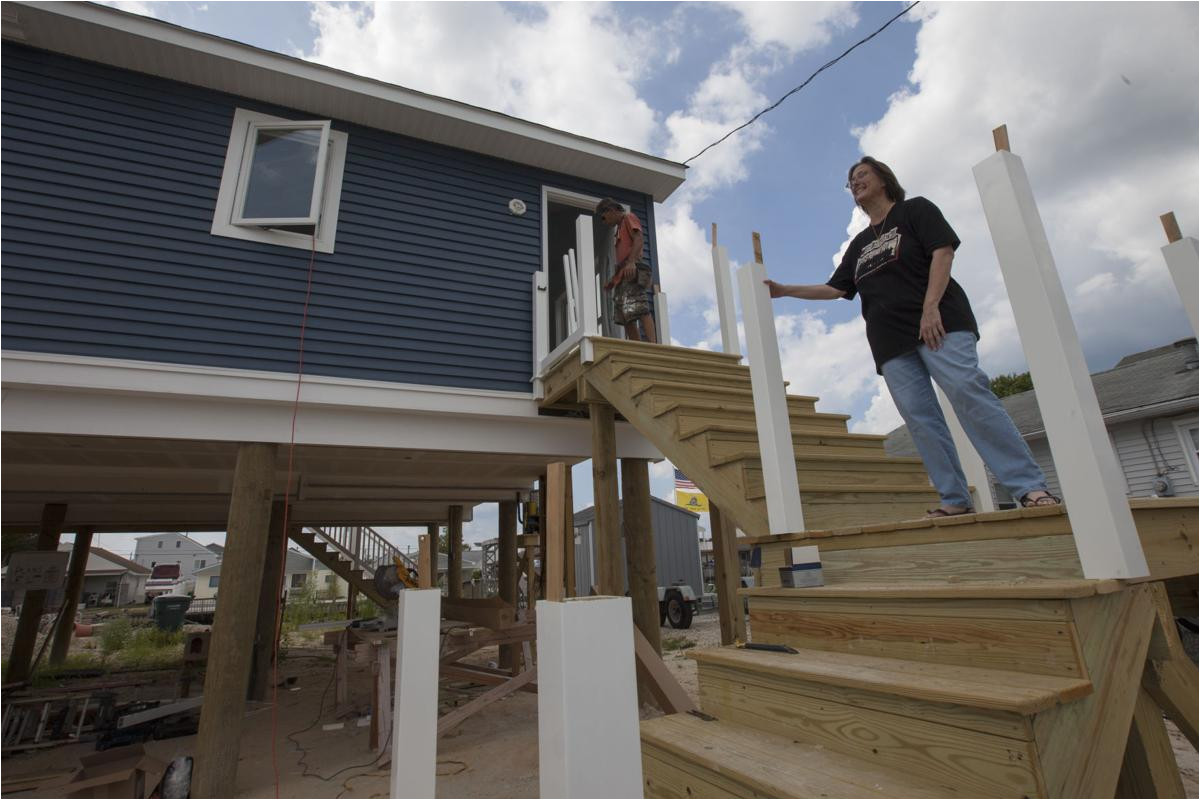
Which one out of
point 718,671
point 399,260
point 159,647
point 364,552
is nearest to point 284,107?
point 399,260

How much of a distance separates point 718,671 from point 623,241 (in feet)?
12.7

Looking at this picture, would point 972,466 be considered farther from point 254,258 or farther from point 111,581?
point 111,581

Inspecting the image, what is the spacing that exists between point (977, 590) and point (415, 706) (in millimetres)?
1490

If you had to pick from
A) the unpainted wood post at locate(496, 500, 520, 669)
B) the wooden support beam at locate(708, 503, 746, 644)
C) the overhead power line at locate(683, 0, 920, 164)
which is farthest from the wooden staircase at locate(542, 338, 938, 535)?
the unpainted wood post at locate(496, 500, 520, 669)

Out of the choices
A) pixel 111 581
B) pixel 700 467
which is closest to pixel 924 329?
pixel 700 467

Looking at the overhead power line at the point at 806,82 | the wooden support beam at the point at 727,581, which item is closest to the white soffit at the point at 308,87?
the overhead power line at the point at 806,82

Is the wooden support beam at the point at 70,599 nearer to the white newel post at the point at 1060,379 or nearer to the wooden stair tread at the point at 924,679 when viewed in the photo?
the wooden stair tread at the point at 924,679

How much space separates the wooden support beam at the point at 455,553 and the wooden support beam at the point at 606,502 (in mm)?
5284

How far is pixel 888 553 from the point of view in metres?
1.87

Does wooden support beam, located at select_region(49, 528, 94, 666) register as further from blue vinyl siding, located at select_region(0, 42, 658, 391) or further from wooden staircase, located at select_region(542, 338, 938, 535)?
wooden staircase, located at select_region(542, 338, 938, 535)

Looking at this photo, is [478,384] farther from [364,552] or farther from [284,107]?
[364,552]

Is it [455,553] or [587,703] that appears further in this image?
[455,553]

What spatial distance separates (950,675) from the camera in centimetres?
128

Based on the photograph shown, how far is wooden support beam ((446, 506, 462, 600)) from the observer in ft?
29.1
